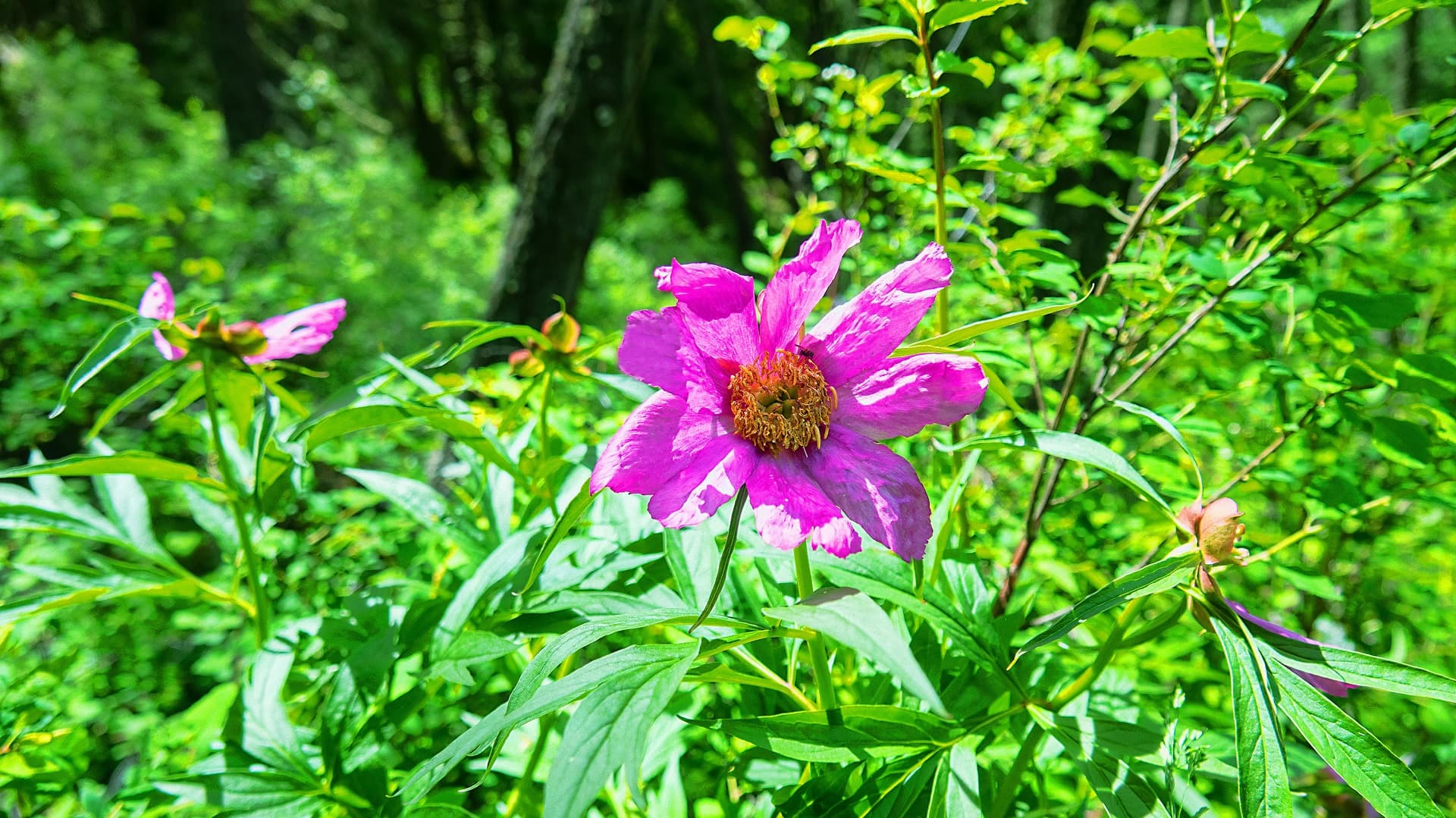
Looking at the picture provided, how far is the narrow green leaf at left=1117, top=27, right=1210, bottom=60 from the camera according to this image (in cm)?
67

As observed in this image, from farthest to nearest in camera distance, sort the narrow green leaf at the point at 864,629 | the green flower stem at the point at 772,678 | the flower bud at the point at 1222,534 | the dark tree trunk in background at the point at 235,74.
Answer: the dark tree trunk in background at the point at 235,74
the green flower stem at the point at 772,678
the flower bud at the point at 1222,534
the narrow green leaf at the point at 864,629

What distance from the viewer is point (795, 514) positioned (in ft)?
1.56

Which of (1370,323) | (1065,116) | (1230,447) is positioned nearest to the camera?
(1370,323)

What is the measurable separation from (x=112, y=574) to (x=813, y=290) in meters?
0.78

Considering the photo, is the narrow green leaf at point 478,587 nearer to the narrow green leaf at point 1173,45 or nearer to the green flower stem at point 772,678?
the green flower stem at point 772,678

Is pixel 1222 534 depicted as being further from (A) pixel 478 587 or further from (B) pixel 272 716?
(B) pixel 272 716

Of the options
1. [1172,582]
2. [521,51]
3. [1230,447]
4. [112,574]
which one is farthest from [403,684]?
[521,51]

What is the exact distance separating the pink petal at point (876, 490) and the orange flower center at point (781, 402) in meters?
0.02

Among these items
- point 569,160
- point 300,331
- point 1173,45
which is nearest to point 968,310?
point 1173,45

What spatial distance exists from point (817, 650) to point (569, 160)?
2.35 metres

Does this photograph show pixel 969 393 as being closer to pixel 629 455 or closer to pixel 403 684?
pixel 629 455

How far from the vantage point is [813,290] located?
52cm

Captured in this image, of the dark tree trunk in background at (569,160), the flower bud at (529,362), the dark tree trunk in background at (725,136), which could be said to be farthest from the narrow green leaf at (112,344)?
the dark tree trunk in background at (725,136)

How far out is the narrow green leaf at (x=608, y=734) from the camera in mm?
386
